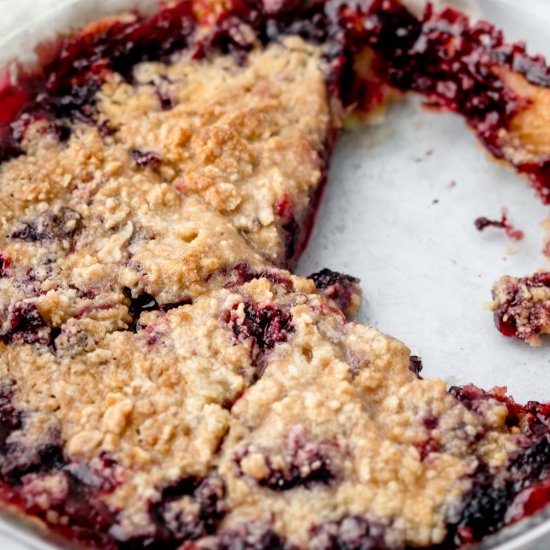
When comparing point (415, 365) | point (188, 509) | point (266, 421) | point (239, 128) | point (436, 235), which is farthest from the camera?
point (436, 235)

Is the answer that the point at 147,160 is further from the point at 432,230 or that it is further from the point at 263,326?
the point at 432,230

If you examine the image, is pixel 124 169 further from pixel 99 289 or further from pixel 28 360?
pixel 28 360

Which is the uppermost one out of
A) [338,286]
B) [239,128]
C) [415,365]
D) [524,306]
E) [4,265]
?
[4,265]

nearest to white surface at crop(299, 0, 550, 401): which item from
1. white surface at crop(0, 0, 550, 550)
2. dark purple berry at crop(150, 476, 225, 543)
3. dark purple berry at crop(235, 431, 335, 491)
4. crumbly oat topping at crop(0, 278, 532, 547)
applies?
white surface at crop(0, 0, 550, 550)

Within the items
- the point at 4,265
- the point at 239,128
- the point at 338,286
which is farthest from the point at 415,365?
the point at 4,265

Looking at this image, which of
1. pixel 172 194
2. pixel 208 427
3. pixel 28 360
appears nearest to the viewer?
pixel 208 427

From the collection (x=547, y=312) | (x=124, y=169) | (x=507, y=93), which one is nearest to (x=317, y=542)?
(x=547, y=312)

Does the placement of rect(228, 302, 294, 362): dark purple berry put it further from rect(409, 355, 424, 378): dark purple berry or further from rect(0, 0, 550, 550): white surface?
rect(0, 0, 550, 550): white surface

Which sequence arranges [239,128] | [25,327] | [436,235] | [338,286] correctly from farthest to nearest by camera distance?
[436,235] < [239,128] < [338,286] < [25,327]
